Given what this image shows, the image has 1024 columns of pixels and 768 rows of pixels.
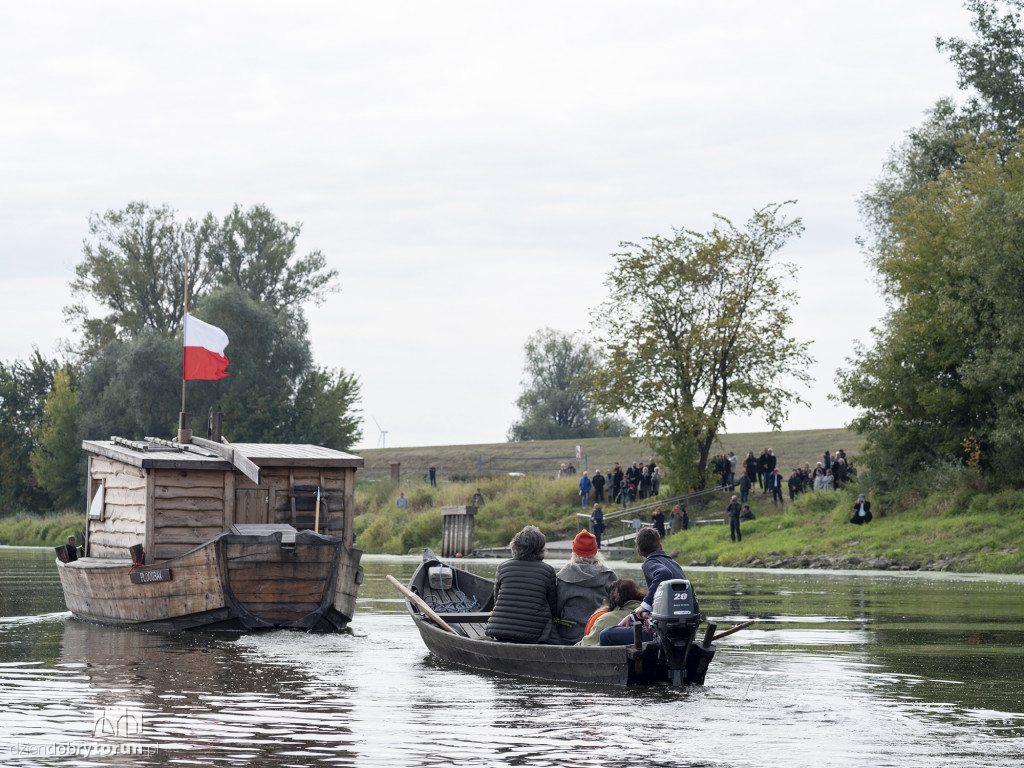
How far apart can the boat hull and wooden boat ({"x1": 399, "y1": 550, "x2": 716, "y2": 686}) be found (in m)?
2.47

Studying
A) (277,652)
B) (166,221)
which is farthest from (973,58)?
(166,221)

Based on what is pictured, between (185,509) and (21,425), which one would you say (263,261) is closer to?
(21,425)

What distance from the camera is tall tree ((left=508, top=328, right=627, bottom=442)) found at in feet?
319

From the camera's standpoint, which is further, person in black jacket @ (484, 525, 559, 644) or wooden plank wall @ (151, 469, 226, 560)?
wooden plank wall @ (151, 469, 226, 560)

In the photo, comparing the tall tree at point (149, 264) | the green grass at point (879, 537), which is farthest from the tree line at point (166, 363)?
the green grass at point (879, 537)

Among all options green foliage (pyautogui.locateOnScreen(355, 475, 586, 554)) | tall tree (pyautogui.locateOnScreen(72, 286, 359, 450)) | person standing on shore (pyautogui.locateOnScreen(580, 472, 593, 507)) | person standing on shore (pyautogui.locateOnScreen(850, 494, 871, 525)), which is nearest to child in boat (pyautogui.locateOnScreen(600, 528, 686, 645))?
person standing on shore (pyautogui.locateOnScreen(850, 494, 871, 525))

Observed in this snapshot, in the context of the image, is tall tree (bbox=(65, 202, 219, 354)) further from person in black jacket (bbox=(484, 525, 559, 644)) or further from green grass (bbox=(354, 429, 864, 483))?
person in black jacket (bbox=(484, 525, 559, 644))

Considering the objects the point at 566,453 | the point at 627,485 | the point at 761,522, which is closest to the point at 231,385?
the point at 566,453

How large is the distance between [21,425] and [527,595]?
6315 centimetres

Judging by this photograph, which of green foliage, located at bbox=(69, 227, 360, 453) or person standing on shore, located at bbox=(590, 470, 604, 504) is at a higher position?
green foliage, located at bbox=(69, 227, 360, 453)

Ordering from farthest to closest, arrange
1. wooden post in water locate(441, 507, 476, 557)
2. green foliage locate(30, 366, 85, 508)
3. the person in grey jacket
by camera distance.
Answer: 1. green foliage locate(30, 366, 85, 508)
2. wooden post in water locate(441, 507, 476, 557)
3. the person in grey jacket

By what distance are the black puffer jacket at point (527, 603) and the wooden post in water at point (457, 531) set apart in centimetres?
3213

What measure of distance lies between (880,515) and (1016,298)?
24.3 ft

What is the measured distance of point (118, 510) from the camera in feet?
71.2
